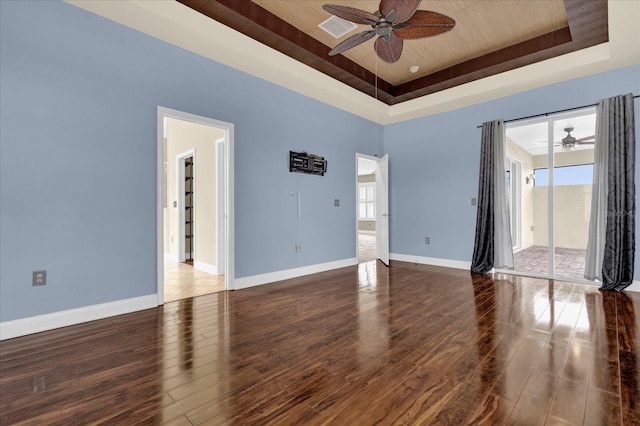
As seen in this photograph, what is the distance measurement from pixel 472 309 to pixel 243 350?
2.40m

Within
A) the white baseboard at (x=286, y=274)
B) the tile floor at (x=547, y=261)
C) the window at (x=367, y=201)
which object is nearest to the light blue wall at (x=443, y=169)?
the tile floor at (x=547, y=261)

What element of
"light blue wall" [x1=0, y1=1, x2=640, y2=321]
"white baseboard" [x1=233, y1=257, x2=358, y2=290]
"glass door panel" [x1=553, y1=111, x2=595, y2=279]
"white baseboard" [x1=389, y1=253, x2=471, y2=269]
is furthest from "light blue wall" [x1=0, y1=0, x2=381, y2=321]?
"glass door panel" [x1=553, y1=111, x2=595, y2=279]

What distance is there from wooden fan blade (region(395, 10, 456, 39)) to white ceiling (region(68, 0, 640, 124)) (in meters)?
1.60

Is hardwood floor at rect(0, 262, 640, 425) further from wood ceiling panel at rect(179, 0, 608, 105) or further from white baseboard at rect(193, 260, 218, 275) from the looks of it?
wood ceiling panel at rect(179, 0, 608, 105)

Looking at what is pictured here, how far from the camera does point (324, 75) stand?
474 centimetres

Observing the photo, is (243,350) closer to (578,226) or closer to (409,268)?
(409,268)

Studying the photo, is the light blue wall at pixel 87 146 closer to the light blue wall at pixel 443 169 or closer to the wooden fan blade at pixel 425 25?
the wooden fan blade at pixel 425 25

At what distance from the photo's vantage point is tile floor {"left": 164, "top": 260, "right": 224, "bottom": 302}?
392 cm

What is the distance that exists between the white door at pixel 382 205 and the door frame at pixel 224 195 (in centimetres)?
310

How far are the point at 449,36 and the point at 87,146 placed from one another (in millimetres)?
4473

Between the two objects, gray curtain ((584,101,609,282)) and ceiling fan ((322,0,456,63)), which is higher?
ceiling fan ((322,0,456,63))

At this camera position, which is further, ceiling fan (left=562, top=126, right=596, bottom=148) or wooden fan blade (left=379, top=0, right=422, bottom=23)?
ceiling fan (left=562, top=126, right=596, bottom=148)

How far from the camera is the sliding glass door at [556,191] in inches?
175

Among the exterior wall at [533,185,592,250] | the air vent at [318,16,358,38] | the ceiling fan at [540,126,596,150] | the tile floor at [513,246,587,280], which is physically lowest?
the tile floor at [513,246,587,280]
